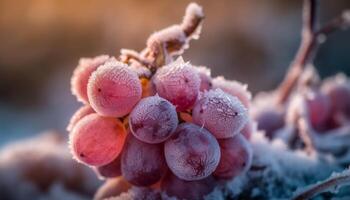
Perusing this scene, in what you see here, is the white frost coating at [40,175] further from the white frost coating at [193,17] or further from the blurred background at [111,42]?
the blurred background at [111,42]

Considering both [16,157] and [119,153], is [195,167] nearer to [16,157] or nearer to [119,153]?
[119,153]

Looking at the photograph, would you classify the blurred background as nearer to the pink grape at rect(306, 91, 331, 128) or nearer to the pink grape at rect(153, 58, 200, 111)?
the pink grape at rect(306, 91, 331, 128)

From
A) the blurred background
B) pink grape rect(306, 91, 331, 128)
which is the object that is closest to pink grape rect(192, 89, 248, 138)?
pink grape rect(306, 91, 331, 128)

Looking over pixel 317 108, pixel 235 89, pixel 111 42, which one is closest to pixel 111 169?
pixel 235 89

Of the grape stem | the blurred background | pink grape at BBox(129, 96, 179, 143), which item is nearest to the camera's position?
pink grape at BBox(129, 96, 179, 143)

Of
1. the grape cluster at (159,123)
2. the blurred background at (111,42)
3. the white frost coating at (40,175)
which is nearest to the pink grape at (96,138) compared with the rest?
the grape cluster at (159,123)

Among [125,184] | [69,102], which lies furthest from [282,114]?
[69,102]
